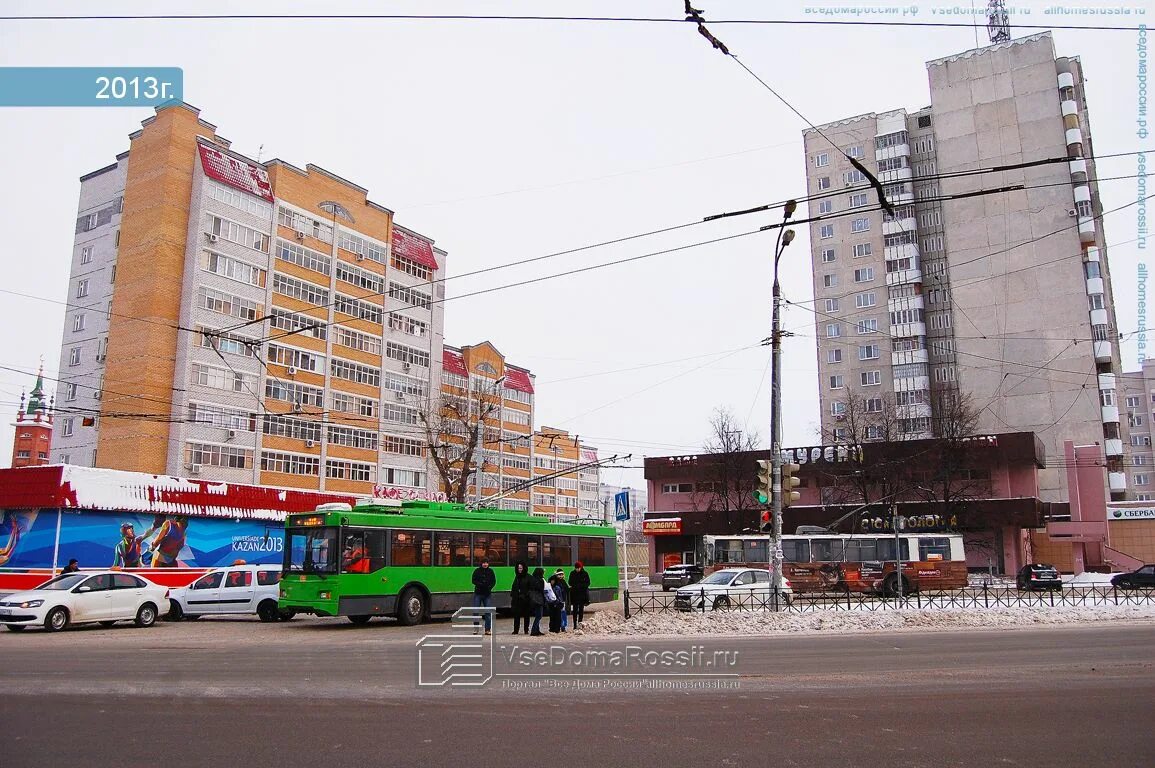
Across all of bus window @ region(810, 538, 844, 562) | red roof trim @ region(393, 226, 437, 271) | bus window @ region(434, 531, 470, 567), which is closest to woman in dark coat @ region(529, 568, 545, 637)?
bus window @ region(434, 531, 470, 567)

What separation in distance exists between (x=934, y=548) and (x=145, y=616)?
3058 centimetres

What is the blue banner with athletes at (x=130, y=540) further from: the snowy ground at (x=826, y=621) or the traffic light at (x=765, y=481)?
the traffic light at (x=765, y=481)

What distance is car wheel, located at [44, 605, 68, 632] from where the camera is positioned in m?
21.2

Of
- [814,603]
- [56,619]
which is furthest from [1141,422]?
[56,619]

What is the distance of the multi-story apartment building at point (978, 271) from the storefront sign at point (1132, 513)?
644 centimetres

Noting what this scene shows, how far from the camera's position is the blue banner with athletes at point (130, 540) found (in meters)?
29.7

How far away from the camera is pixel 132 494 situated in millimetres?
32188

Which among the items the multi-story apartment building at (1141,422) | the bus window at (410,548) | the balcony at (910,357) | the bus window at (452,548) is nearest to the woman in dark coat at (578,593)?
the bus window at (452,548)

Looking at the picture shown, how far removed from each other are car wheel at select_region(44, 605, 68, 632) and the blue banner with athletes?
933 centimetres

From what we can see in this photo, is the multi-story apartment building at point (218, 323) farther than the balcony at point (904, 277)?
No

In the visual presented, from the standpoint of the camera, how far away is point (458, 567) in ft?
79.9

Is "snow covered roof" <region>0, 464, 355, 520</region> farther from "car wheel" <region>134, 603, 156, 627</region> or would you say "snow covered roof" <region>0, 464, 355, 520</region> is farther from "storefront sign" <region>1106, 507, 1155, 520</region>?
"storefront sign" <region>1106, 507, 1155, 520</region>

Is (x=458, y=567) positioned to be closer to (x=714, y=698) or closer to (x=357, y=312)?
(x=714, y=698)

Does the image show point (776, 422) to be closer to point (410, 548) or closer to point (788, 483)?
point (788, 483)
